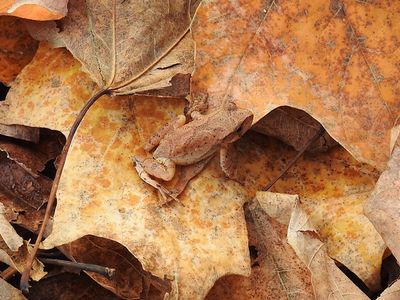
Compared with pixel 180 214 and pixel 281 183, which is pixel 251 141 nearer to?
pixel 281 183

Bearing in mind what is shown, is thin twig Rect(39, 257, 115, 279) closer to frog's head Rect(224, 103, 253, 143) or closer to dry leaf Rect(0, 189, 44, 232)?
dry leaf Rect(0, 189, 44, 232)

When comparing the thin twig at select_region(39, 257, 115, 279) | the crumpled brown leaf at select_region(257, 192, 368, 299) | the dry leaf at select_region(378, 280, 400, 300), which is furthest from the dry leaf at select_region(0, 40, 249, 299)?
the dry leaf at select_region(378, 280, 400, 300)

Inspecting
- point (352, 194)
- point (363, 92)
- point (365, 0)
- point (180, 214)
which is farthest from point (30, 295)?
point (365, 0)

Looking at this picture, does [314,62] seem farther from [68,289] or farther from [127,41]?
[68,289]

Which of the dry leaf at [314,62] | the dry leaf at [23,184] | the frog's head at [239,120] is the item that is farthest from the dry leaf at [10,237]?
the frog's head at [239,120]

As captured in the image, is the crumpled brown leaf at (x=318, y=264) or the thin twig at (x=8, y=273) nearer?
the crumpled brown leaf at (x=318, y=264)

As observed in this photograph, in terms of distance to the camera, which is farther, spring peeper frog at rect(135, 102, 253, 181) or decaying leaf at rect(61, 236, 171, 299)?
spring peeper frog at rect(135, 102, 253, 181)

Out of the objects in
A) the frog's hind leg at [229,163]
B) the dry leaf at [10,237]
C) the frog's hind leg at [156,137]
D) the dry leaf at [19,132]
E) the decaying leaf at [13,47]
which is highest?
the decaying leaf at [13,47]

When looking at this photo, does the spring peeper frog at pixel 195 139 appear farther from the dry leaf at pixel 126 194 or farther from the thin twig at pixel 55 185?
the thin twig at pixel 55 185
